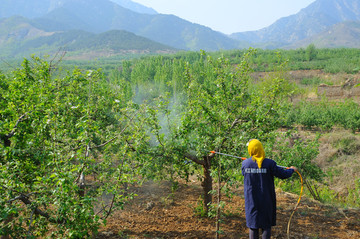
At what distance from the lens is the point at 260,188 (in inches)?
143

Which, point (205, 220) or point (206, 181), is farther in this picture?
point (206, 181)

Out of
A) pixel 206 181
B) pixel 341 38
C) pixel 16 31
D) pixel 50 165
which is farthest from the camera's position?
pixel 341 38

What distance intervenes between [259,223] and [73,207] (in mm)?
2459

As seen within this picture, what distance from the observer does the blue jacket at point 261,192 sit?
3.60m

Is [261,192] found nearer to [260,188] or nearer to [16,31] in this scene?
[260,188]

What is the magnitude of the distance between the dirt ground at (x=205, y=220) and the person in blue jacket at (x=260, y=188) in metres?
1.32

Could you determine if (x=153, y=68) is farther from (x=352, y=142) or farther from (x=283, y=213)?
(x=283, y=213)

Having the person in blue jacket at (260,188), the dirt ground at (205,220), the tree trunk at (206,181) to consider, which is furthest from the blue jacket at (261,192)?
the tree trunk at (206,181)

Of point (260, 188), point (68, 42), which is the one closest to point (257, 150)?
point (260, 188)

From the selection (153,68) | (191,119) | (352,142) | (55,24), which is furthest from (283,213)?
(55,24)

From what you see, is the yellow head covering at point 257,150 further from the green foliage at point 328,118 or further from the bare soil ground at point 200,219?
the green foliage at point 328,118

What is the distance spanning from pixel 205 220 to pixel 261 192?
2.62m

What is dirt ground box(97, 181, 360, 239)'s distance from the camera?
5371 millimetres

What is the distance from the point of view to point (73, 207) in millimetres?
3205
